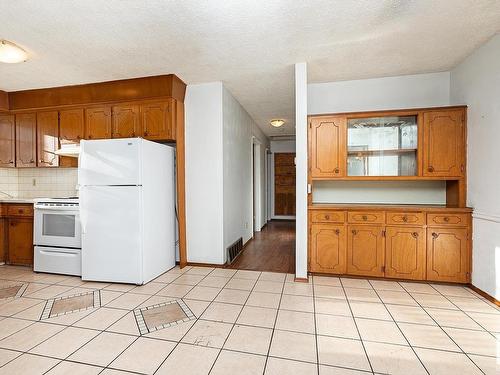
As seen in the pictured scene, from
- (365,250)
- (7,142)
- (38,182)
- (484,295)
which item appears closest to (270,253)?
(365,250)

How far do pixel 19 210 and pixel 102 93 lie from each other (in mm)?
1996

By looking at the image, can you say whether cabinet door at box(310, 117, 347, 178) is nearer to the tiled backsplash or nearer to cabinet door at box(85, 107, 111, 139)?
cabinet door at box(85, 107, 111, 139)

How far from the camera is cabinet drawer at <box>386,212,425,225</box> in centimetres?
289

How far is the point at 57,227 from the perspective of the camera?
321cm

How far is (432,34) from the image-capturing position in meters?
2.41

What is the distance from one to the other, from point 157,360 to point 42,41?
9.79ft

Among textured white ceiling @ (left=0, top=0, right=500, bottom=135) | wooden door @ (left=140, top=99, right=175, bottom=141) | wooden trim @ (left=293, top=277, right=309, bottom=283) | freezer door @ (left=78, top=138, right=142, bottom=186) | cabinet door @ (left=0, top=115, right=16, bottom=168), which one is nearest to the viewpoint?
textured white ceiling @ (left=0, top=0, right=500, bottom=135)

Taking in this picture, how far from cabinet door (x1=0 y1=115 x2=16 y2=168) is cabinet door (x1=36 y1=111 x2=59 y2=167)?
0.46 metres

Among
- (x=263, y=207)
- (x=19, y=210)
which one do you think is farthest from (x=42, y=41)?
(x=263, y=207)

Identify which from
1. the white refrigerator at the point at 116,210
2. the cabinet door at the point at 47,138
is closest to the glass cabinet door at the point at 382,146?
the white refrigerator at the point at 116,210

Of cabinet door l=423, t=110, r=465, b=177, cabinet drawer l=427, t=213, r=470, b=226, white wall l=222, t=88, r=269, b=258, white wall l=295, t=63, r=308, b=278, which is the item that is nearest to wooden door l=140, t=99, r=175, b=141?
white wall l=222, t=88, r=269, b=258

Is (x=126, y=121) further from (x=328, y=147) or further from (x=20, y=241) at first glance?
(x=328, y=147)

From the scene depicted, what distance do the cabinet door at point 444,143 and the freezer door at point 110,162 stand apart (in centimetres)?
327

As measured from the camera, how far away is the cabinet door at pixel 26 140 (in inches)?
153
